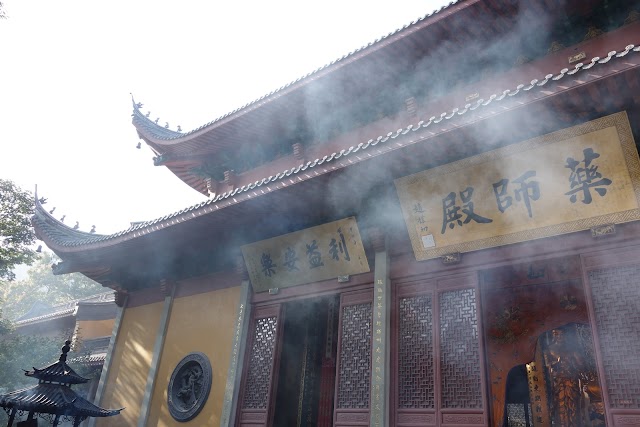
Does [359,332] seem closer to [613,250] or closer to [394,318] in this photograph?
[394,318]

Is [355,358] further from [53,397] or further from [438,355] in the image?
[53,397]

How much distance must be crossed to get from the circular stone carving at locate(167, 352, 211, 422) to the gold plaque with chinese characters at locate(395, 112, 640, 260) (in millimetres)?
3940

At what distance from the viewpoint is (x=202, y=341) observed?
775 centimetres

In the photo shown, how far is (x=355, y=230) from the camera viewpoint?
6.28 meters

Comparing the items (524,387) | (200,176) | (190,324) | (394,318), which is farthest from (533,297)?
(200,176)

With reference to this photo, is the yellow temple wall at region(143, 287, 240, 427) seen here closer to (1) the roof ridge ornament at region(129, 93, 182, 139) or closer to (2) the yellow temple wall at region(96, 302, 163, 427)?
(2) the yellow temple wall at region(96, 302, 163, 427)

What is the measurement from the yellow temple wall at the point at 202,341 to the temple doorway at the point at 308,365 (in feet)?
3.40

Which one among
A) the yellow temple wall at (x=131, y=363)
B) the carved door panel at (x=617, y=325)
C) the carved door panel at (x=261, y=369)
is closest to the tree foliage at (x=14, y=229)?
the yellow temple wall at (x=131, y=363)

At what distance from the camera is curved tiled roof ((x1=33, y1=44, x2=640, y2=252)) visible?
160 inches

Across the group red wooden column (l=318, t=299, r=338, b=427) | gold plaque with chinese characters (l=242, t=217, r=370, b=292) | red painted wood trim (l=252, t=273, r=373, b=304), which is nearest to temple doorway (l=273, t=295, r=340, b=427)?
red wooden column (l=318, t=299, r=338, b=427)

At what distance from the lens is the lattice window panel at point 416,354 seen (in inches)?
211

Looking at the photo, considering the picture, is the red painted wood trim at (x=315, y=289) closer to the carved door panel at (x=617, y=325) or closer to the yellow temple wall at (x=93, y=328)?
the carved door panel at (x=617, y=325)

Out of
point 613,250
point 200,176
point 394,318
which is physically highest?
point 200,176

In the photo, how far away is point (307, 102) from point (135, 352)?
5.47 m
